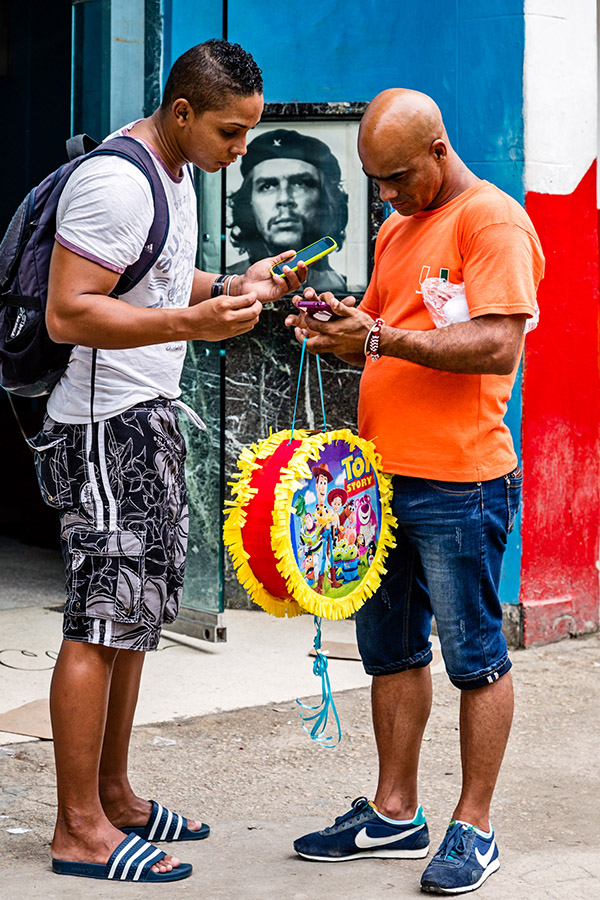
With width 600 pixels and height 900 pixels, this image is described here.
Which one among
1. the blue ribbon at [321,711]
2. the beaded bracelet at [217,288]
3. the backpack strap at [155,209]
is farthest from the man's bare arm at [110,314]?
the blue ribbon at [321,711]

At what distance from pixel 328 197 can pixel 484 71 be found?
3.01ft

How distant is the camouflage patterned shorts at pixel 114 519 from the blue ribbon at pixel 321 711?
1.40 feet

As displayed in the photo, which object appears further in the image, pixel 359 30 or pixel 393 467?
pixel 359 30

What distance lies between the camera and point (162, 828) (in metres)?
3.41

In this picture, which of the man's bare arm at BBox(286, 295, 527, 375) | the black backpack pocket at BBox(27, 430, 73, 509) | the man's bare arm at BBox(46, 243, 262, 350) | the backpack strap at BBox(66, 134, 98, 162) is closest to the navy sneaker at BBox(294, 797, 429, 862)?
the black backpack pocket at BBox(27, 430, 73, 509)

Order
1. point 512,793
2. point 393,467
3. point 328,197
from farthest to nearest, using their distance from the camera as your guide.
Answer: point 328,197
point 512,793
point 393,467

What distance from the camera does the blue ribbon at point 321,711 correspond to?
3.23 m

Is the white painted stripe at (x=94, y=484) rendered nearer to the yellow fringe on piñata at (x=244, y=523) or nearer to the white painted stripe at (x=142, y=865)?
the yellow fringe on piñata at (x=244, y=523)

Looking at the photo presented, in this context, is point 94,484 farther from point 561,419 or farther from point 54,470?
point 561,419

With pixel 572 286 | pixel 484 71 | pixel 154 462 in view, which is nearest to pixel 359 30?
pixel 484 71

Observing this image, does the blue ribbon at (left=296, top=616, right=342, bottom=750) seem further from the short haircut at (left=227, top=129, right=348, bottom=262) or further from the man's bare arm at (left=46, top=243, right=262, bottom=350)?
the short haircut at (left=227, top=129, right=348, bottom=262)

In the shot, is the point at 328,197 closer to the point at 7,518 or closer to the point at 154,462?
the point at 154,462

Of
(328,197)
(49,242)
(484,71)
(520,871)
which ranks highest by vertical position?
(484,71)

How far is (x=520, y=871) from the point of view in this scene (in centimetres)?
326
